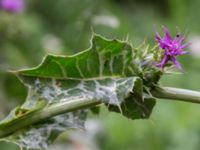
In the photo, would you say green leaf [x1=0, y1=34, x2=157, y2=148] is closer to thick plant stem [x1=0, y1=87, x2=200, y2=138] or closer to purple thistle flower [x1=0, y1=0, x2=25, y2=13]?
thick plant stem [x1=0, y1=87, x2=200, y2=138]

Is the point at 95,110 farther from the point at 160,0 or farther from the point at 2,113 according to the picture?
the point at 160,0

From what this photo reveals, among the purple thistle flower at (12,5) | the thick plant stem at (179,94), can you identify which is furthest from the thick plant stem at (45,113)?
the purple thistle flower at (12,5)

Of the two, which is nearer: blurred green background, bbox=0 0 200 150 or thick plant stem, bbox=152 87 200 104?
thick plant stem, bbox=152 87 200 104

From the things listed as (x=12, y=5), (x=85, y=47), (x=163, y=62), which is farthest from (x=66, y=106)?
(x=12, y=5)

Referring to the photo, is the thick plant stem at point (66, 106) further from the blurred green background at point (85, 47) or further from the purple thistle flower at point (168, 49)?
the blurred green background at point (85, 47)

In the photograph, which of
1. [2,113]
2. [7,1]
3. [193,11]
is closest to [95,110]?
[2,113]

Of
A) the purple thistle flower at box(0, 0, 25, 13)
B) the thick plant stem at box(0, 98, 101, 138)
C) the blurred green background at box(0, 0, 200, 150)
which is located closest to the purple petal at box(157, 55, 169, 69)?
the thick plant stem at box(0, 98, 101, 138)

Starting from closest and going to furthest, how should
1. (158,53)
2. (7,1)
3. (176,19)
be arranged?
(158,53) → (7,1) → (176,19)

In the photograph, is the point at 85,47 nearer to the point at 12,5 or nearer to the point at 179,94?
the point at 12,5
